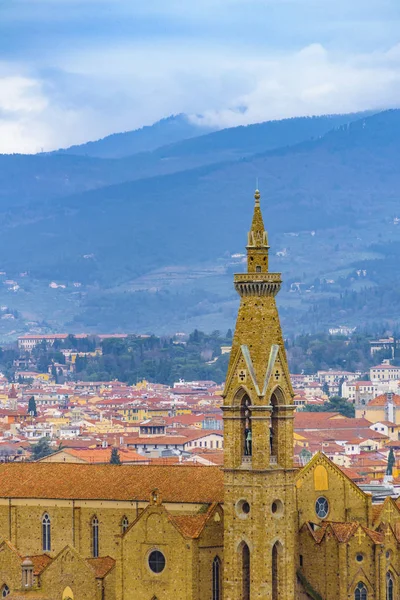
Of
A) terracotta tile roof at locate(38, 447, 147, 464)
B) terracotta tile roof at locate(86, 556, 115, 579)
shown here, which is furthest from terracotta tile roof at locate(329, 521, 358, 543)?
terracotta tile roof at locate(38, 447, 147, 464)

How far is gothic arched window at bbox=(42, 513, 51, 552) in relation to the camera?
55.6 meters

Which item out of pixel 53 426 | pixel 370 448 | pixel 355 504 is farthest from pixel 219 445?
pixel 355 504

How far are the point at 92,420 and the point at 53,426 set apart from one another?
9.61 metres

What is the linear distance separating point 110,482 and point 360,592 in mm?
7027

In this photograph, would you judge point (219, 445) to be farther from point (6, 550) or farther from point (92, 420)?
point (6, 550)

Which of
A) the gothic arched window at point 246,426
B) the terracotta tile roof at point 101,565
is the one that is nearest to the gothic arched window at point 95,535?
the terracotta tile roof at point 101,565

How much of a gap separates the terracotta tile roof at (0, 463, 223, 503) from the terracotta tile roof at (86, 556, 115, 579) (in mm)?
1675

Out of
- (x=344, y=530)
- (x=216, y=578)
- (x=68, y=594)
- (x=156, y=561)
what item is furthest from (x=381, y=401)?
(x=216, y=578)

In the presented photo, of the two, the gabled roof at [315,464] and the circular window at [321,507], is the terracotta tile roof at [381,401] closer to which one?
the gabled roof at [315,464]

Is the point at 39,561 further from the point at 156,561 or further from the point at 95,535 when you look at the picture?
the point at 156,561

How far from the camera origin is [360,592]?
173 feet

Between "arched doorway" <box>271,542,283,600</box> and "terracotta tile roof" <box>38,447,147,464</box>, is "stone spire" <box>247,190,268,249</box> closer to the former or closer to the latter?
"arched doorway" <box>271,542,283,600</box>

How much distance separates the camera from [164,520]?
5138 centimetres

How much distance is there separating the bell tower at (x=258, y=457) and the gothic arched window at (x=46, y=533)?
269 inches
